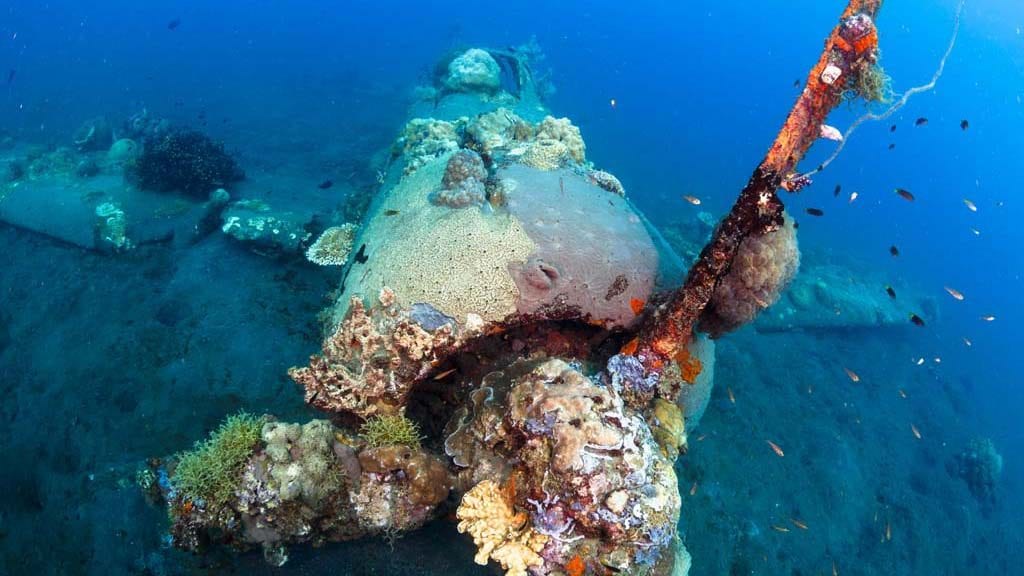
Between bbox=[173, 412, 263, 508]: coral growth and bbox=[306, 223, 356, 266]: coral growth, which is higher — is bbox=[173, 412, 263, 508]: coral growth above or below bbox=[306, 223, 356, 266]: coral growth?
above

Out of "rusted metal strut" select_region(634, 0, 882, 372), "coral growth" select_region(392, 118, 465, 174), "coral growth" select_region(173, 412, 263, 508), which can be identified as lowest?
"coral growth" select_region(173, 412, 263, 508)

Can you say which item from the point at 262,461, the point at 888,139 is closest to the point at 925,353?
the point at 262,461

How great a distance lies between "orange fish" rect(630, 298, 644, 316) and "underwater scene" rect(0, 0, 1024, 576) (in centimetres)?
3

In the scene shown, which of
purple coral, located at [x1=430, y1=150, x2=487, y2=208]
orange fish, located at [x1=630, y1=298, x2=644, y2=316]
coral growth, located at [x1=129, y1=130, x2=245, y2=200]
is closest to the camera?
orange fish, located at [x1=630, y1=298, x2=644, y2=316]

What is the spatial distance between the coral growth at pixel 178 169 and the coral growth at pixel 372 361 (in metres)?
9.43

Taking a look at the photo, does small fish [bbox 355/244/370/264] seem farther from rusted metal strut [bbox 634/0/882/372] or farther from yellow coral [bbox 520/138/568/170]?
rusted metal strut [bbox 634/0/882/372]

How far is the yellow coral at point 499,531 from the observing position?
3.31 metres

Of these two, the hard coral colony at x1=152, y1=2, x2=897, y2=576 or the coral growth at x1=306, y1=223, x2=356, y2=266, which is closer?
the hard coral colony at x1=152, y1=2, x2=897, y2=576

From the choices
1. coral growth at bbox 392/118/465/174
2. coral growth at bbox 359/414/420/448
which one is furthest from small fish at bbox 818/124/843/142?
coral growth at bbox 392/118/465/174

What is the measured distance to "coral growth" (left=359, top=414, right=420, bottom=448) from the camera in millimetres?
4285

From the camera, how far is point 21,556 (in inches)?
206

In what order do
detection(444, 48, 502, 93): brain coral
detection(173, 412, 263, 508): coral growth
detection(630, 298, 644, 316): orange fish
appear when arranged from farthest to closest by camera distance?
detection(444, 48, 502, 93): brain coral
detection(630, 298, 644, 316): orange fish
detection(173, 412, 263, 508): coral growth

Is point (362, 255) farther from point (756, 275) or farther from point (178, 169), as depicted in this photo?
point (178, 169)

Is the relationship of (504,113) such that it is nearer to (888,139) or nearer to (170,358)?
(170,358)
